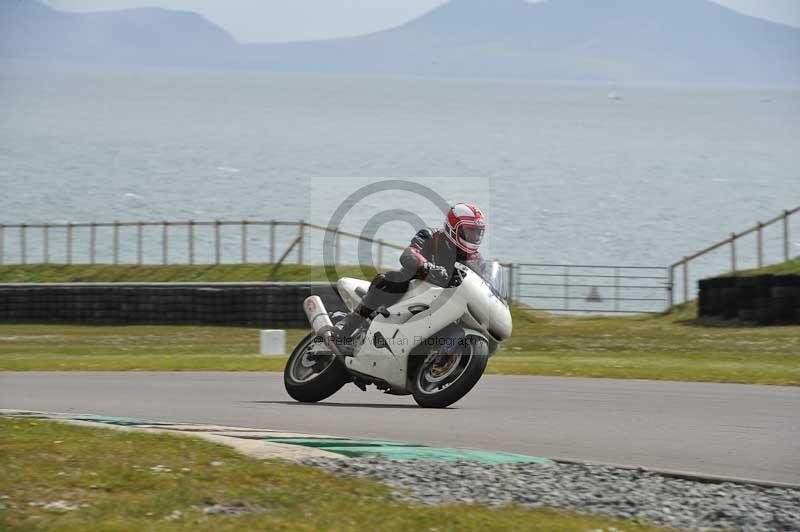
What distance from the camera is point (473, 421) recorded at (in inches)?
424

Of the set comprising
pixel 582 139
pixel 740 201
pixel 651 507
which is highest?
pixel 582 139

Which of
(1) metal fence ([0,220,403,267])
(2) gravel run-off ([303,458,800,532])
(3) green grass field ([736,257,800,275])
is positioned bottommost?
(2) gravel run-off ([303,458,800,532])

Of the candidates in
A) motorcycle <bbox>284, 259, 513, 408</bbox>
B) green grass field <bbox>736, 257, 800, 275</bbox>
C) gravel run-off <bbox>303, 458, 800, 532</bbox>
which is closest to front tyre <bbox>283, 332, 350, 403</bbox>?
motorcycle <bbox>284, 259, 513, 408</bbox>

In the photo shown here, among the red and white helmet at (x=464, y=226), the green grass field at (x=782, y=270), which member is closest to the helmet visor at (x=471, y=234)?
the red and white helmet at (x=464, y=226)

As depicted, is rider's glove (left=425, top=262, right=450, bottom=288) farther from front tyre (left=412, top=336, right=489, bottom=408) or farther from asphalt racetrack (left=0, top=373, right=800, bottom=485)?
asphalt racetrack (left=0, top=373, right=800, bottom=485)

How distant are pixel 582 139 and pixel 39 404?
598 ft

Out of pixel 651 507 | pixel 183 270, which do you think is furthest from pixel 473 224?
pixel 183 270

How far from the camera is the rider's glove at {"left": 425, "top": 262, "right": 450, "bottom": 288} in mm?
10945

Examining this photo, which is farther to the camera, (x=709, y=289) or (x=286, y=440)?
(x=709, y=289)

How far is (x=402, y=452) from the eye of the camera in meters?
9.02

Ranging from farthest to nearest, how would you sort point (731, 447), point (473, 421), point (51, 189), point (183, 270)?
point (51, 189), point (183, 270), point (473, 421), point (731, 447)

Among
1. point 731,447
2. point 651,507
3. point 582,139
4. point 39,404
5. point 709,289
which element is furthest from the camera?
point 582,139

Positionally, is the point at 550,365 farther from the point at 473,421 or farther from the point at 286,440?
the point at 286,440

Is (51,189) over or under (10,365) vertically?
over
